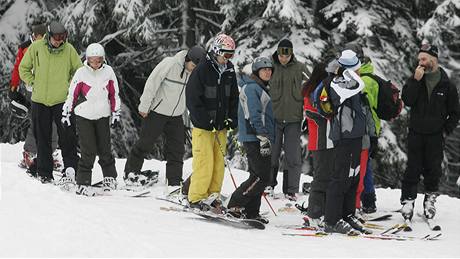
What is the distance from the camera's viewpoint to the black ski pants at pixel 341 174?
6.95m

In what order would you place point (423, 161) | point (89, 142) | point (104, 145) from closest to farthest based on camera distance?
1. point (423, 161)
2. point (89, 142)
3. point (104, 145)

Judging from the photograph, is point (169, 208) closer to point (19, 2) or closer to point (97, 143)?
point (97, 143)

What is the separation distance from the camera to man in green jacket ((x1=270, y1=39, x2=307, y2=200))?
353 inches

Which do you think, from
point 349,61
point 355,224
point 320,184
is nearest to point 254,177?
point 320,184

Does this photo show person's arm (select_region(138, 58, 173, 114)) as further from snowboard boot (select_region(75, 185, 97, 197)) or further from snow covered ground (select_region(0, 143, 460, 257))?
snow covered ground (select_region(0, 143, 460, 257))

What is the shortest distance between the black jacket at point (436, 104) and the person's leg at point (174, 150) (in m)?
3.11

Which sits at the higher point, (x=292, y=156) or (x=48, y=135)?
→ (x=48, y=135)

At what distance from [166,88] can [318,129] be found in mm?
2477

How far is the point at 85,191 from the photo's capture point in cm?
841

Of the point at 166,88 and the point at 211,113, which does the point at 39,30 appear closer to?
the point at 166,88

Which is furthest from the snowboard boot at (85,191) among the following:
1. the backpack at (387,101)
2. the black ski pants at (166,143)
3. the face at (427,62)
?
the face at (427,62)

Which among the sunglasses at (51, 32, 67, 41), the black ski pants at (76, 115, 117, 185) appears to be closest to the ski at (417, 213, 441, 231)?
the black ski pants at (76, 115, 117, 185)

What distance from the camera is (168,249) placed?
5719 millimetres

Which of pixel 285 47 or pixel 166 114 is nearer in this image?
pixel 285 47
